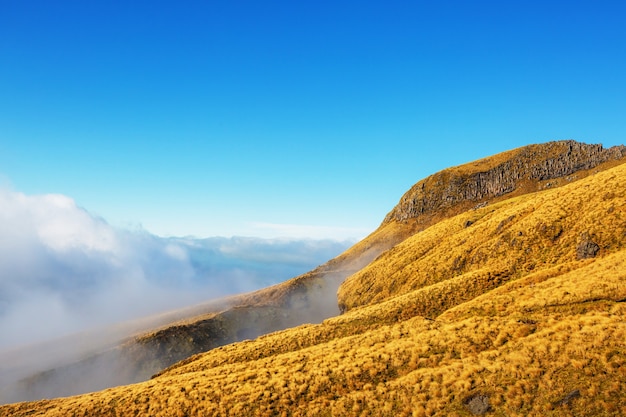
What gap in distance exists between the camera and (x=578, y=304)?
111 feet

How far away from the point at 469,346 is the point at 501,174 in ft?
477

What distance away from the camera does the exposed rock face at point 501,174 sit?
139 m

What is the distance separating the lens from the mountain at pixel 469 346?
85.2 ft

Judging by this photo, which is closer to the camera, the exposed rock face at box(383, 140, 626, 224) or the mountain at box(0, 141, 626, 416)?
the mountain at box(0, 141, 626, 416)

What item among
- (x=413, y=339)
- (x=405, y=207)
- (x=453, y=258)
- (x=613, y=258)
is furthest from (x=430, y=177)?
(x=413, y=339)

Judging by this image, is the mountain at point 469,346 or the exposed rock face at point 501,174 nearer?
the mountain at point 469,346

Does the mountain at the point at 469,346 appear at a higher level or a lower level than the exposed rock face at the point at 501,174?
lower

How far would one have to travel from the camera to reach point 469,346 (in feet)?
105

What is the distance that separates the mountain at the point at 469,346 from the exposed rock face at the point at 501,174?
8908cm

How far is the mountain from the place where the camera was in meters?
26.0

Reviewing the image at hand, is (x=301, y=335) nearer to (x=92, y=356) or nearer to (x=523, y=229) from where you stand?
(x=523, y=229)

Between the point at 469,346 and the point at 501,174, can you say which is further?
the point at 501,174

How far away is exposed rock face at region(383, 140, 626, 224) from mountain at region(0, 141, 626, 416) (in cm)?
8908

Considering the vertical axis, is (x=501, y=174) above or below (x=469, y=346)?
above
